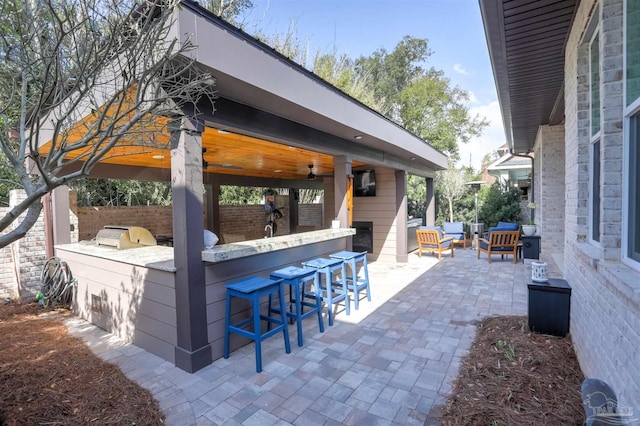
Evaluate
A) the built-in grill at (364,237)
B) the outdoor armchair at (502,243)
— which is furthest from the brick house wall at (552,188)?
the built-in grill at (364,237)

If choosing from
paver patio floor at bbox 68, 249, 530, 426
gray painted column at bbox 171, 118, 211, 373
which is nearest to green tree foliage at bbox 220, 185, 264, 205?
paver patio floor at bbox 68, 249, 530, 426

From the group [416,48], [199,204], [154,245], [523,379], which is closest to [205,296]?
[199,204]

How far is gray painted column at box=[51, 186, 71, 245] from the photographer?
14.9 ft

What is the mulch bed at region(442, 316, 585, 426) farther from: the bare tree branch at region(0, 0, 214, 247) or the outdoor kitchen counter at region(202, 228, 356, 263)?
the bare tree branch at region(0, 0, 214, 247)

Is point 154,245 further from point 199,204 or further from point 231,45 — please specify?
point 231,45

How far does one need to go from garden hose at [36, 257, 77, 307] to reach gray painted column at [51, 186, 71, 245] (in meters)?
0.33

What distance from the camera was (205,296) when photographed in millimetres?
2820

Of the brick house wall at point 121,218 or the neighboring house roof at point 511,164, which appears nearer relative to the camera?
the brick house wall at point 121,218

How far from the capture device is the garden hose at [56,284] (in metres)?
4.22

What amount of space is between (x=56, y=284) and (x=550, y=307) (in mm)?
5773

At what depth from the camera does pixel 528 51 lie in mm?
3277

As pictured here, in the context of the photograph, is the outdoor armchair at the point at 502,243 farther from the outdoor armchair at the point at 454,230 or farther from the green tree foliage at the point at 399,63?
the green tree foliage at the point at 399,63
